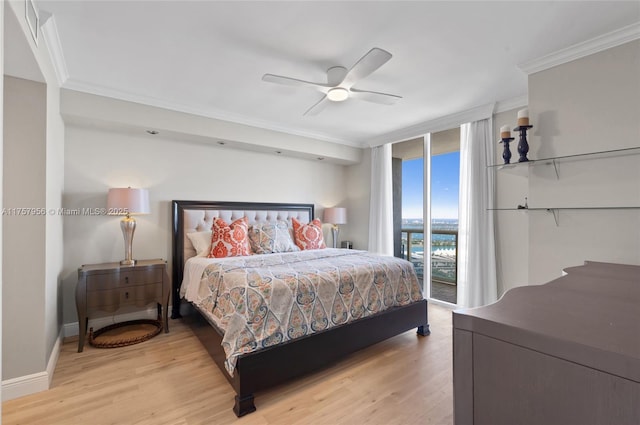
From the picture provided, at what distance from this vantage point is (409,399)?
198 cm

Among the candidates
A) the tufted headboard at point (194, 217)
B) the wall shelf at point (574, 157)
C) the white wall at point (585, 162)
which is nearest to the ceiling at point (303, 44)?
the white wall at point (585, 162)

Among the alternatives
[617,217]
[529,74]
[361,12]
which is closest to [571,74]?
[529,74]

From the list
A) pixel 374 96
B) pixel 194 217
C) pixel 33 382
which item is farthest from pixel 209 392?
pixel 374 96

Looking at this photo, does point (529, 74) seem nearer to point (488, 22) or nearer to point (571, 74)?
point (571, 74)

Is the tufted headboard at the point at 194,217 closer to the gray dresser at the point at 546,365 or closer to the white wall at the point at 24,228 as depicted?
the white wall at the point at 24,228

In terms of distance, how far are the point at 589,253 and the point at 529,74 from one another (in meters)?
1.56

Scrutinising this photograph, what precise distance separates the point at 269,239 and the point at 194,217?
39.2 inches

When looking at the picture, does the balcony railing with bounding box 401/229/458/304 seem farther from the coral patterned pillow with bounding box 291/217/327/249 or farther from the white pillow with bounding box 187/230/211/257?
the white pillow with bounding box 187/230/211/257

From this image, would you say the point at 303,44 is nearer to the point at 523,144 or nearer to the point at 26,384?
the point at 523,144

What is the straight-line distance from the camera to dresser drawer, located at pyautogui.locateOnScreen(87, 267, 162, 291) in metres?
2.66

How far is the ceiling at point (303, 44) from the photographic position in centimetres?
179

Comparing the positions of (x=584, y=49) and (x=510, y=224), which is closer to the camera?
(x=584, y=49)

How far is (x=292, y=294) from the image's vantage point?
2.07 m

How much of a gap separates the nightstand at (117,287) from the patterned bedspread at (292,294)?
375 millimetres
